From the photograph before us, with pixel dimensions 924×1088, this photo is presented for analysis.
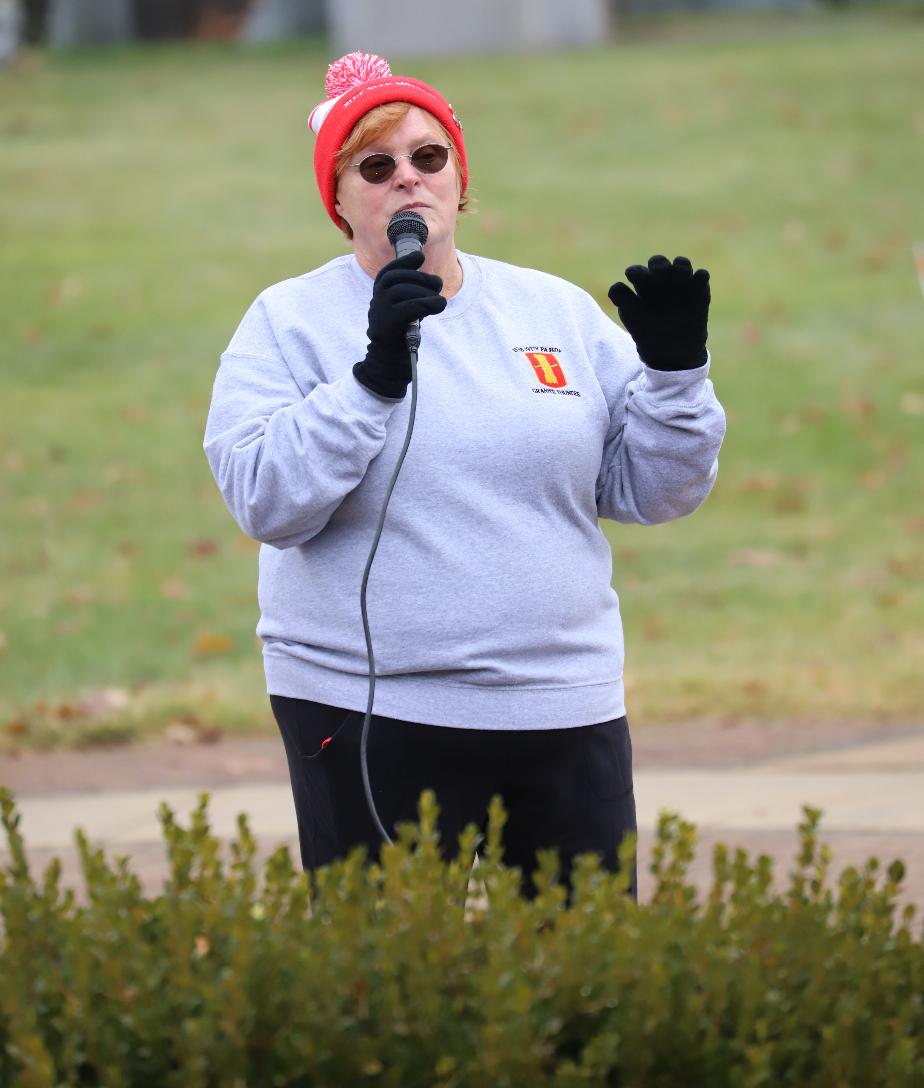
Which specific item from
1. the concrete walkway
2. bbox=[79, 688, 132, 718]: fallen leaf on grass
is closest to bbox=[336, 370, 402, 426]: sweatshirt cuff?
the concrete walkway

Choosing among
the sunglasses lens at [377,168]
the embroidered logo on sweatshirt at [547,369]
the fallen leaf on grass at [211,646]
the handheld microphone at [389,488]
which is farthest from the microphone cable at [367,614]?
the fallen leaf on grass at [211,646]

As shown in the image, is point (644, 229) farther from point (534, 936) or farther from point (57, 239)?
point (534, 936)

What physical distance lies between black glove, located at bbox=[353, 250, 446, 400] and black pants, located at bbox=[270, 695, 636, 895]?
586 millimetres

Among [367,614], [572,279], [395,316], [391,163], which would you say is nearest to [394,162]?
[391,163]

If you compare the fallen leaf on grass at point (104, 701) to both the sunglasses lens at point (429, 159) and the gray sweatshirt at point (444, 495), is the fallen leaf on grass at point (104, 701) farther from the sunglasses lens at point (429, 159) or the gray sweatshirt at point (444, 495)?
the sunglasses lens at point (429, 159)

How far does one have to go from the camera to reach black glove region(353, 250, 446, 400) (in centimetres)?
268

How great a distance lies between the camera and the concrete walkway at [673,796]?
5531mm

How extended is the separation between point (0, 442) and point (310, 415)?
901 centimetres

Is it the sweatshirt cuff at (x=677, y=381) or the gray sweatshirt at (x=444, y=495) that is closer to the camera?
the gray sweatshirt at (x=444, y=495)

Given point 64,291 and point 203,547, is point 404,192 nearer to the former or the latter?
point 203,547

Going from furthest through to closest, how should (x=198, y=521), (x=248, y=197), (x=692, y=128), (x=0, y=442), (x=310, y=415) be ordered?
(x=692, y=128), (x=248, y=197), (x=0, y=442), (x=198, y=521), (x=310, y=415)

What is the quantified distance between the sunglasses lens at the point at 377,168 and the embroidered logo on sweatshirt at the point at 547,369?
37 centimetres

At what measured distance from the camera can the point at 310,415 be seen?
9.08 ft

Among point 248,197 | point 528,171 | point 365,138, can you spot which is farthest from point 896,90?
point 365,138
